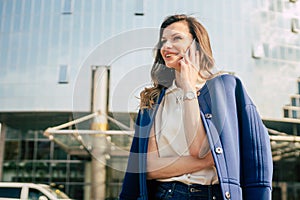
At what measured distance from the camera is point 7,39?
596 cm

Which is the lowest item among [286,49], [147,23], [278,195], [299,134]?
[278,195]

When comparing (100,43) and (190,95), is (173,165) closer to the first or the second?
(190,95)

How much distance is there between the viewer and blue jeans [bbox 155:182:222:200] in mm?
947

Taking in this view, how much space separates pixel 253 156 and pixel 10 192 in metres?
4.25

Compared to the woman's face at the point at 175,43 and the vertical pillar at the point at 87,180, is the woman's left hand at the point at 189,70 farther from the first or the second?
the vertical pillar at the point at 87,180

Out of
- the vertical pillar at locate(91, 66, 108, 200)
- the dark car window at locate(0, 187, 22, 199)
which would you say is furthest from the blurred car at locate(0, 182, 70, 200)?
the vertical pillar at locate(91, 66, 108, 200)

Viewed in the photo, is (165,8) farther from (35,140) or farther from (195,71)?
(35,140)

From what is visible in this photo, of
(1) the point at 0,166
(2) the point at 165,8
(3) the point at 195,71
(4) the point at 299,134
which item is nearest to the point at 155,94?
(3) the point at 195,71

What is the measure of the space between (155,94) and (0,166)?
7182mm

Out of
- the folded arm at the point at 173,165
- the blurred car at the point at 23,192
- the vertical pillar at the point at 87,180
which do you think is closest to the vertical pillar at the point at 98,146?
the vertical pillar at the point at 87,180

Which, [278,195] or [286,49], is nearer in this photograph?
[286,49]

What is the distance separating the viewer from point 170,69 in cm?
109

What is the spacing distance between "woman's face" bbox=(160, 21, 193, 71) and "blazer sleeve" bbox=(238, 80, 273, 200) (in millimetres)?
191

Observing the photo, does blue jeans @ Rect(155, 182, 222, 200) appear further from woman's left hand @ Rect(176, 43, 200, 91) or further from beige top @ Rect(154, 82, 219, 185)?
woman's left hand @ Rect(176, 43, 200, 91)
